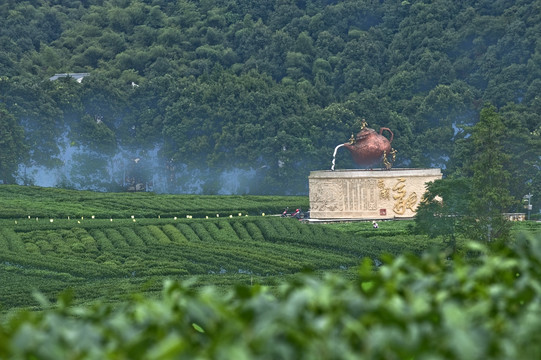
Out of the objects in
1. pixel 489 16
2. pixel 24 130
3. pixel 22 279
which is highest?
pixel 489 16

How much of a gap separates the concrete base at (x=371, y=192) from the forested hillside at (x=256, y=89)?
Result: 9315mm

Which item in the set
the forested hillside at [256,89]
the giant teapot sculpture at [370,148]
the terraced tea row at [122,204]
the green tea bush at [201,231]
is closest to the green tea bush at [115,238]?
the green tea bush at [201,231]

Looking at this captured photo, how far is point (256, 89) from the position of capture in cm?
6575

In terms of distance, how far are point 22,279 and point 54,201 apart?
21.2 m

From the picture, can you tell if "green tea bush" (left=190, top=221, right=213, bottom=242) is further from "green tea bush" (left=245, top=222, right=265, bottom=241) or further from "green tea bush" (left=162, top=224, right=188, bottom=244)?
"green tea bush" (left=245, top=222, right=265, bottom=241)

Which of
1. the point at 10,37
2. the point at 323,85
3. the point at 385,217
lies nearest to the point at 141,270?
the point at 385,217

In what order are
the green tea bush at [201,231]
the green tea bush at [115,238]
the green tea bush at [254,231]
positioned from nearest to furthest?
1. the green tea bush at [115,238]
2. the green tea bush at [201,231]
3. the green tea bush at [254,231]

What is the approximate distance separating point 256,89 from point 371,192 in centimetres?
2226

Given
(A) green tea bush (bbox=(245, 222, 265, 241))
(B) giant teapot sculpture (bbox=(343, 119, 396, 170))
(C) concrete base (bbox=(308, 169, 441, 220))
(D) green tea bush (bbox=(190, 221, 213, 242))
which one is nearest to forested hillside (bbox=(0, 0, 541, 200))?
(B) giant teapot sculpture (bbox=(343, 119, 396, 170))

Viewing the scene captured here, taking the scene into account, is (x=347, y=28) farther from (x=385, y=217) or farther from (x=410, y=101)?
(x=385, y=217)

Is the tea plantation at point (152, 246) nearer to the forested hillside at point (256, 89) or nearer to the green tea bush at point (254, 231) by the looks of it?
the green tea bush at point (254, 231)

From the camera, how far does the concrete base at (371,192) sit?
1759 inches

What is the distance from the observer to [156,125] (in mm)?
64938

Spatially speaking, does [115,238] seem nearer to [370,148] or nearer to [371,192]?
[371,192]
